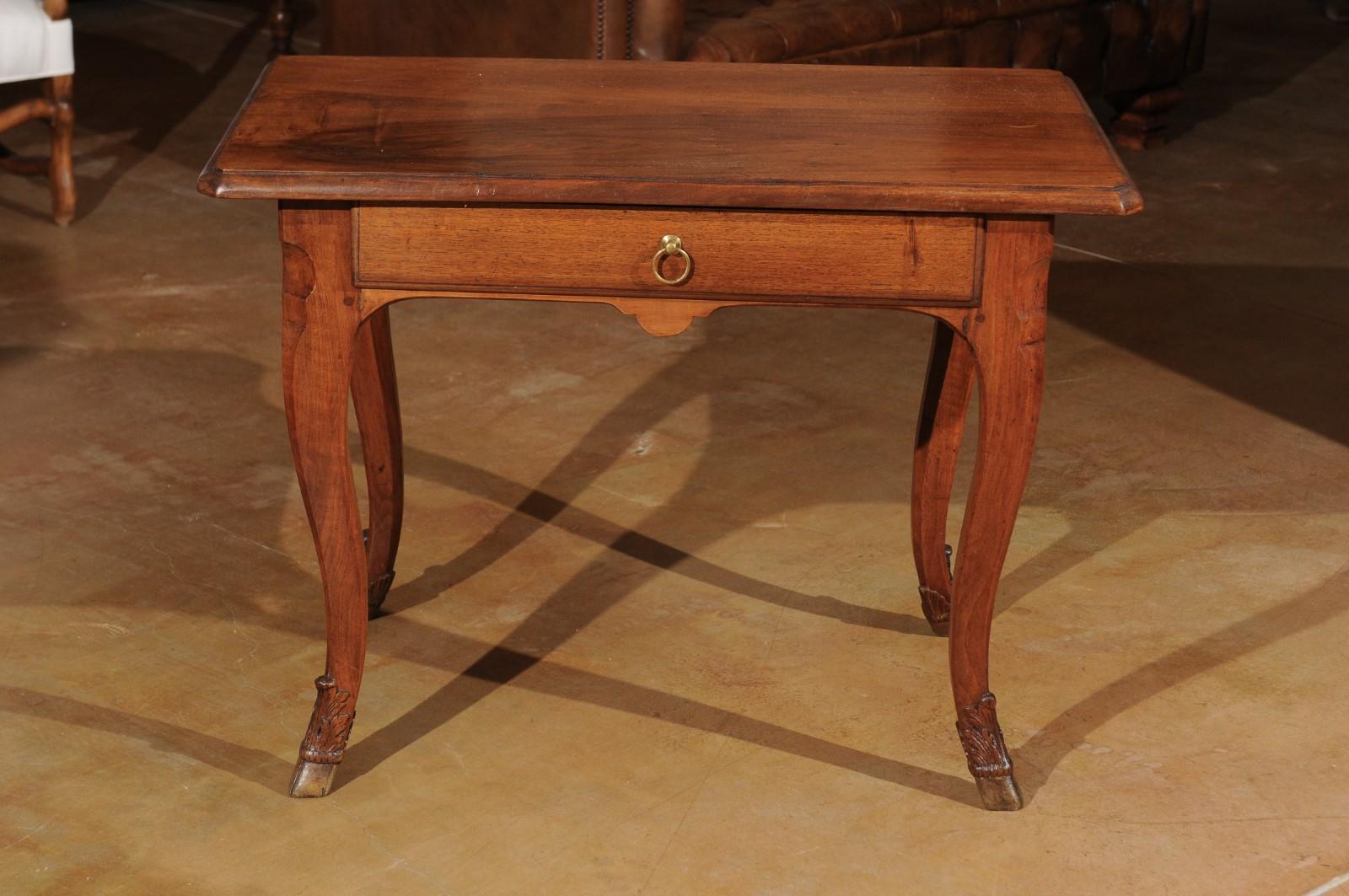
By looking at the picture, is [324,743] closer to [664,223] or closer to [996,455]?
[664,223]

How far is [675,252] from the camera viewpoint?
1.71 m

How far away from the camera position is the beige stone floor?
1882 millimetres

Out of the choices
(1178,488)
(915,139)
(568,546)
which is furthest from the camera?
(1178,488)

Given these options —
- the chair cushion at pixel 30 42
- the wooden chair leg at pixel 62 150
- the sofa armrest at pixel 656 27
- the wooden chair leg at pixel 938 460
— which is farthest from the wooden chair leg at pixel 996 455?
the wooden chair leg at pixel 62 150

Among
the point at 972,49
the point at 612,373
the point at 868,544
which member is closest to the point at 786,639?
the point at 868,544

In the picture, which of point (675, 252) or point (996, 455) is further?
point (996, 455)

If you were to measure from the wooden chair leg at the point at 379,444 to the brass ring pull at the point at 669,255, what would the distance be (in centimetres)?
52

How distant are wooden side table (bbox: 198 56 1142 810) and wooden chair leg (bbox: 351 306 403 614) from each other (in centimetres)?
33

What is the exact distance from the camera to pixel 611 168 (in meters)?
1.70

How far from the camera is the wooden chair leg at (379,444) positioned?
218 centimetres

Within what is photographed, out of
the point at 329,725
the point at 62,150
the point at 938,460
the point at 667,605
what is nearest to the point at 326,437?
the point at 329,725

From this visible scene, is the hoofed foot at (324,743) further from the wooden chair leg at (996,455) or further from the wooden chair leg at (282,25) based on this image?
the wooden chair leg at (282,25)

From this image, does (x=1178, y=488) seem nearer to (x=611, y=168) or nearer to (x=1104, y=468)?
(x=1104, y=468)

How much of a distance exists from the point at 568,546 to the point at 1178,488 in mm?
1044
